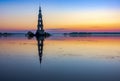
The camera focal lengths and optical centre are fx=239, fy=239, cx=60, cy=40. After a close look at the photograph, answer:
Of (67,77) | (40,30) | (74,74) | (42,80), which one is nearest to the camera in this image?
(42,80)

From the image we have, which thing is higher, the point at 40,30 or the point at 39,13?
the point at 39,13

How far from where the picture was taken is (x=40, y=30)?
291 ft

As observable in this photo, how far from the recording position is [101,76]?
11.9m

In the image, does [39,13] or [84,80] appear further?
[39,13]

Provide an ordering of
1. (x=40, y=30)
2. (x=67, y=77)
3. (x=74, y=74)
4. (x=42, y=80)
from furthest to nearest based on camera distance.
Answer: (x=40, y=30)
(x=74, y=74)
(x=67, y=77)
(x=42, y=80)

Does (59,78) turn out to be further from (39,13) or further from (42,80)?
(39,13)

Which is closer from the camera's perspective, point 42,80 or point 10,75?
point 42,80

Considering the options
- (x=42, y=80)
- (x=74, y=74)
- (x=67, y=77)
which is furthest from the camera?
(x=74, y=74)

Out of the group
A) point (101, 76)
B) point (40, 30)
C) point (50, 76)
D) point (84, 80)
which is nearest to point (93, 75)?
point (101, 76)

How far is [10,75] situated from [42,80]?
1.97m

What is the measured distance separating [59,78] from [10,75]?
8.18 ft

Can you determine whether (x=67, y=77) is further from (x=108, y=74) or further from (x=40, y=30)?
(x=40, y=30)

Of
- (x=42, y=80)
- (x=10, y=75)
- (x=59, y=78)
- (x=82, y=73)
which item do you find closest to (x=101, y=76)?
(x=82, y=73)

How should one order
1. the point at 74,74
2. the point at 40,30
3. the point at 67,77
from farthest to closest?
the point at 40,30 < the point at 74,74 < the point at 67,77
